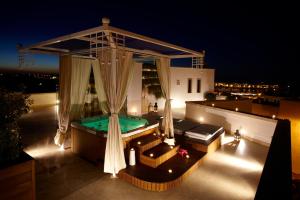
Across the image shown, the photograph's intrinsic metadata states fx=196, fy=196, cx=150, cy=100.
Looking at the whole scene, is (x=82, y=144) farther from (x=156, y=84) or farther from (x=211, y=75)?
(x=211, y=75)

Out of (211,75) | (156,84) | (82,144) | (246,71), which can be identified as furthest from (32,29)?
(246,71)

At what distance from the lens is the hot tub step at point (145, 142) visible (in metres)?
4.31

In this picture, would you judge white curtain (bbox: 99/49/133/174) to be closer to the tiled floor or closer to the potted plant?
the tiled floor

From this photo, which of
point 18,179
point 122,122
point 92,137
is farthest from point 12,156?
point 122,122

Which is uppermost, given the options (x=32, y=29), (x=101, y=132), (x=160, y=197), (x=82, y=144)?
(x=32, y=29)

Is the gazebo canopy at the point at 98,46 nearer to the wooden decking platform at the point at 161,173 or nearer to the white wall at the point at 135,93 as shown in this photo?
the wooden decking platform at the point at 161,173

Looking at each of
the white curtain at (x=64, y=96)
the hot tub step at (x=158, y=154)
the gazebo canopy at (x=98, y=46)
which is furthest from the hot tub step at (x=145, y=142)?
the gazebo canopy at (x=98, y=46)

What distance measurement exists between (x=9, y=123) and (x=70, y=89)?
282 cm

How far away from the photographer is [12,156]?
8.03ft

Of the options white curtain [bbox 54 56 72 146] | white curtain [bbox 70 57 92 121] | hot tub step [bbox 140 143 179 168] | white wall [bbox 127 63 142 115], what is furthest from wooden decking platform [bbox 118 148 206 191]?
white wall [bbox 127 63 142 115]

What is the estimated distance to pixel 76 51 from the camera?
5.21 m

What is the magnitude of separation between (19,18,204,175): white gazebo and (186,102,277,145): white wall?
8.53ft

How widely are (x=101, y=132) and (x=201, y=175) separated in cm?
228

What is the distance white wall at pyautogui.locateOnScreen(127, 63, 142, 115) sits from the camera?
9.52 metres
